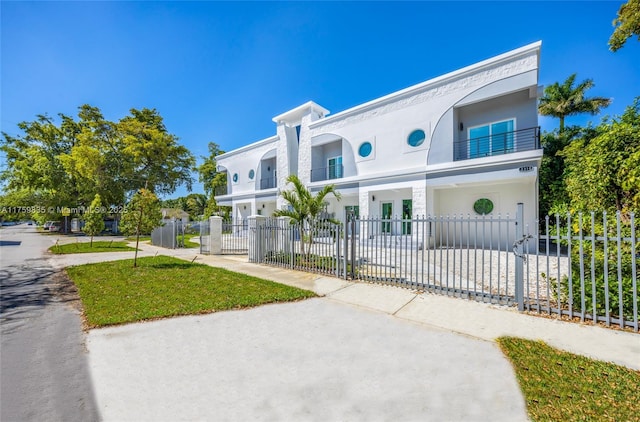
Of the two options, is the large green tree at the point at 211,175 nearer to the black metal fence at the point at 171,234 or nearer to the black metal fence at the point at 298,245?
the black metal fence at the point at 171,234

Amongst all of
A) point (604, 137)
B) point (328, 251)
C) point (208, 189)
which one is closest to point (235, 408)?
point (328, 251)

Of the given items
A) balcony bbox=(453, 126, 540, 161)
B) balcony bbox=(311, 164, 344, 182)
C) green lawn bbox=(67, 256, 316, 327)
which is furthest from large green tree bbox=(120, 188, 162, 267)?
balcony bbox=(453, 126, 540, 161)

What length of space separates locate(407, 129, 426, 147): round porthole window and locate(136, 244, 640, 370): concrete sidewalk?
34.6 ft

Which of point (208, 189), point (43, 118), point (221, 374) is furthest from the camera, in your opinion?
point (208, 189)

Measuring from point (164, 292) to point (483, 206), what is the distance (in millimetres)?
15839

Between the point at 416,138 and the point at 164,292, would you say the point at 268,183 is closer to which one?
the point at 416,138

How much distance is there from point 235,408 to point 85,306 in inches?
210

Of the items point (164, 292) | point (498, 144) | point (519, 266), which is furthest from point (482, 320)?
point (498, 144)

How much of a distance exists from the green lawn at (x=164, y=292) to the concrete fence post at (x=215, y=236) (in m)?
4.45

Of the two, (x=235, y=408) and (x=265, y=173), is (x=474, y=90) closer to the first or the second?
→ (x=235, y=408)

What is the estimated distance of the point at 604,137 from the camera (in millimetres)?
5676

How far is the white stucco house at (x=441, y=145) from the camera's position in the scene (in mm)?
12727

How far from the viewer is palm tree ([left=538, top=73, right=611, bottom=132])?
19.2 metres

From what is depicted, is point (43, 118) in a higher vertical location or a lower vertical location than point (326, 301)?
higher
